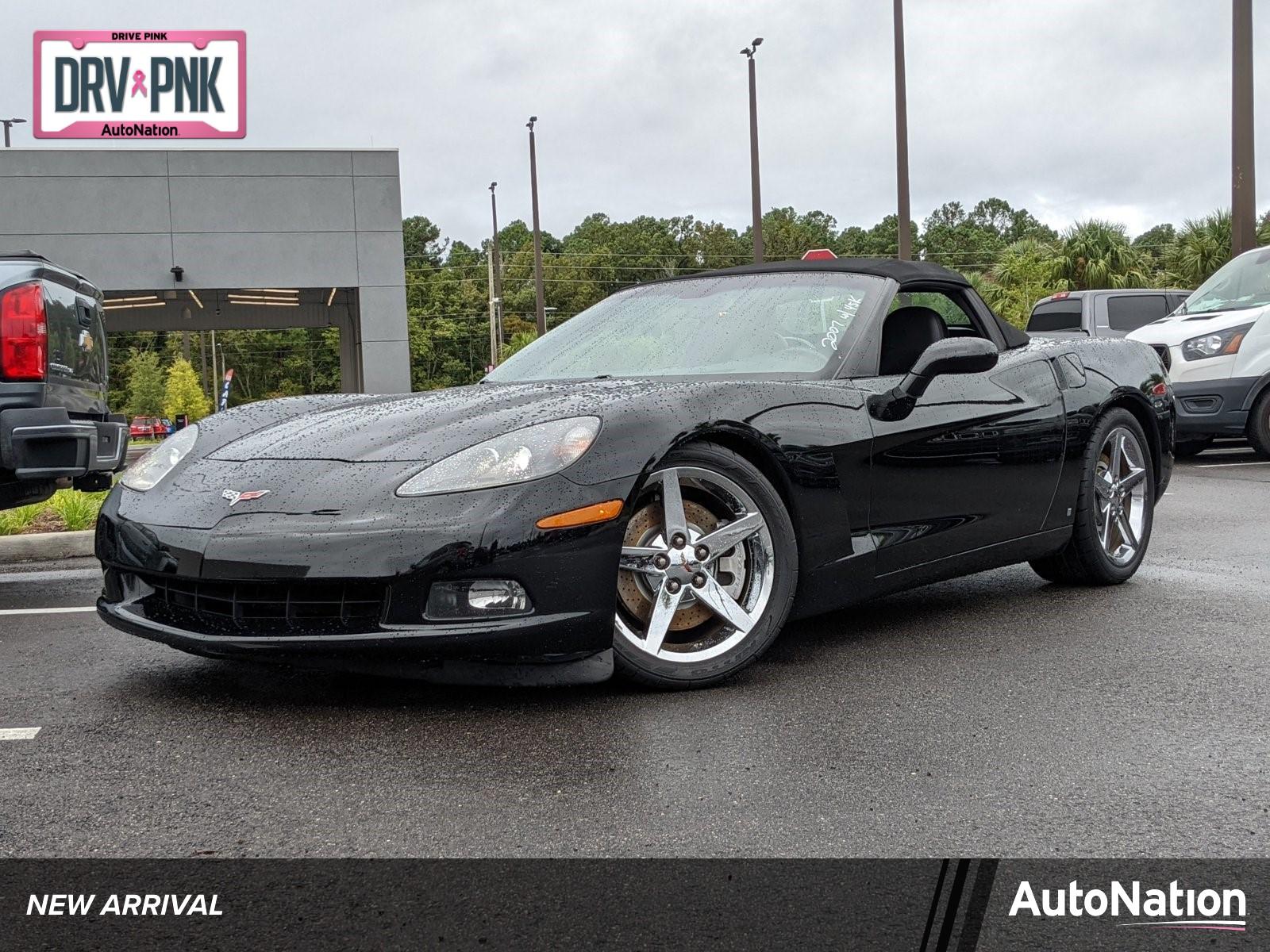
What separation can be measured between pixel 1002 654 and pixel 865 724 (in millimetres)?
1012

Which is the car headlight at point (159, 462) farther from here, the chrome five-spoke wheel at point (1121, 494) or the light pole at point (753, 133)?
the light pole at point (753, 133)

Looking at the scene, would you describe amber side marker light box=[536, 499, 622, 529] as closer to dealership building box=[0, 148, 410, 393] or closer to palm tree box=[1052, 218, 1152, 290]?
dealership building box=[0, 148, 410, 393]

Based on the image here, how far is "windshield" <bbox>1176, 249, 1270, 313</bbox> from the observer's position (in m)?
12.3

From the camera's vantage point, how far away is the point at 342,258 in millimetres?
26891

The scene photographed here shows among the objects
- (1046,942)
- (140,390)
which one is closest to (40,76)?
(1046,942)

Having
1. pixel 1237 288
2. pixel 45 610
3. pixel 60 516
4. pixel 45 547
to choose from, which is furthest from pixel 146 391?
pixel 45 610

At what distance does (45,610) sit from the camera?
5.60m

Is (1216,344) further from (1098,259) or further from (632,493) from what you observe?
(1098,259)

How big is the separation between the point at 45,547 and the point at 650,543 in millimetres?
5026

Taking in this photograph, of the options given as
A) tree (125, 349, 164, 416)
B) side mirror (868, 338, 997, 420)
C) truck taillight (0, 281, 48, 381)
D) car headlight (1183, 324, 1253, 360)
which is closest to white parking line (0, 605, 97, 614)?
truck taillight (0, 281, 48, 381)

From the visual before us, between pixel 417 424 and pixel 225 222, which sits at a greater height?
pixel 225 222

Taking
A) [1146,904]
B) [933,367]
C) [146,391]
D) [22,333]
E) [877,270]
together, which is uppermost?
[146,391]

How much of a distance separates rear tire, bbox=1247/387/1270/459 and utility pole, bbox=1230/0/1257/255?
6732mm

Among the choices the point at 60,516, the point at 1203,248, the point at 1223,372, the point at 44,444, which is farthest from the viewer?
the point at 1203,248
